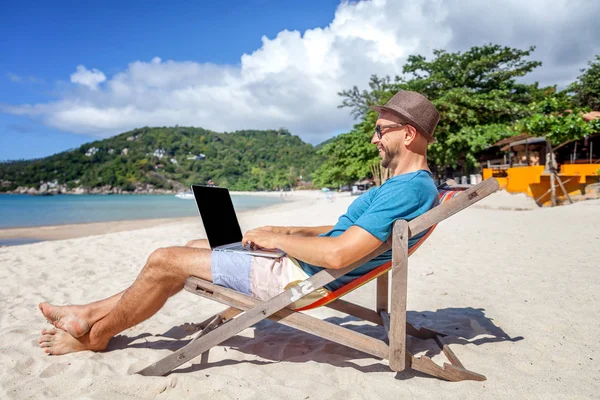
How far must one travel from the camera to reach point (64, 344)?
250cm

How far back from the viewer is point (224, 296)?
219cm

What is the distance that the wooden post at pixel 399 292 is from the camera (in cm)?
187

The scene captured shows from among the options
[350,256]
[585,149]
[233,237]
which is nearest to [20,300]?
[233,237]

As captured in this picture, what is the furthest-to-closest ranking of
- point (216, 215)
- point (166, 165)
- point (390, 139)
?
point (166, 165)
point (216, 215)
point (390, 139)

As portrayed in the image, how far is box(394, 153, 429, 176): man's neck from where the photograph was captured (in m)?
2.16

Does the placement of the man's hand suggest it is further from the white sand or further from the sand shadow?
the sand shadow

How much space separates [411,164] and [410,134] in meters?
0.16

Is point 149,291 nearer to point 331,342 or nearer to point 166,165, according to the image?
point 331,342

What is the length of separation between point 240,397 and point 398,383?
33.3 inches

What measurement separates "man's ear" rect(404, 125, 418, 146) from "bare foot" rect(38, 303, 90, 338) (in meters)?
2.18

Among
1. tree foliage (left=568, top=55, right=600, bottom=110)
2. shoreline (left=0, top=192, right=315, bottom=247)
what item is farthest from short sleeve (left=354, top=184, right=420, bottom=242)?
tree foliage (left=568, top=55, right=600, bottom=110)

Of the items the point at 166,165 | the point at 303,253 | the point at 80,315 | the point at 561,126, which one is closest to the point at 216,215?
the point at 303,253

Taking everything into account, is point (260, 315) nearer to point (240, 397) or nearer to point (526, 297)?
point (240, 397)

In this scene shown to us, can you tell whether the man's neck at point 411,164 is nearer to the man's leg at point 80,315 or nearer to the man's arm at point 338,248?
the man's arm at point 338,248
